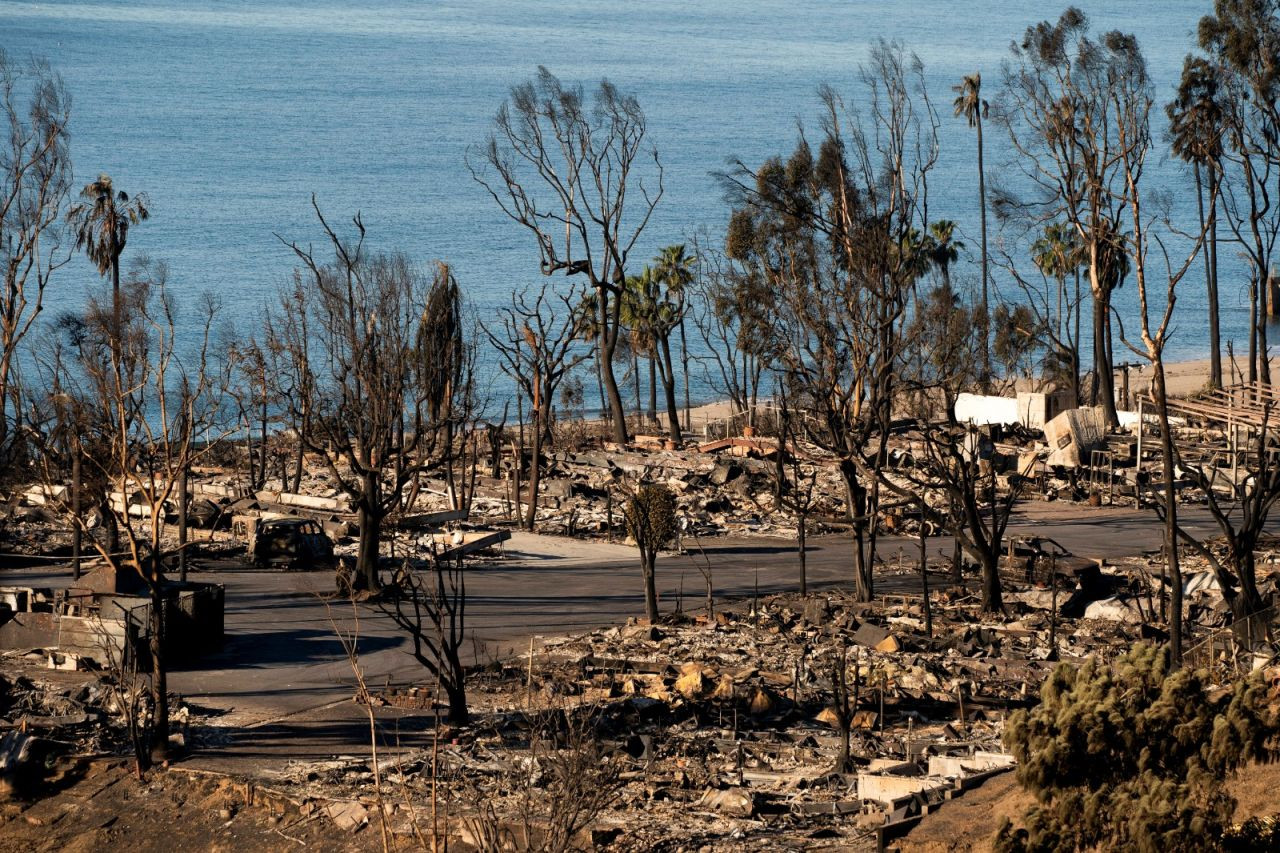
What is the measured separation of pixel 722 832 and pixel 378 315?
23387 millimetres

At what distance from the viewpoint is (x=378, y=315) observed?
38.7 metres

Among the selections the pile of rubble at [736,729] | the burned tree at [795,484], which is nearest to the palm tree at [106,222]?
the burned tree at [795,484]

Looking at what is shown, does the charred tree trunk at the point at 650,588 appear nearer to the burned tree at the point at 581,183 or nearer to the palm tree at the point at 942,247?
the burned tree at the point at 581,183

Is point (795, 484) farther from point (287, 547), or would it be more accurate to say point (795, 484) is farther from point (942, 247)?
point (942, 247)

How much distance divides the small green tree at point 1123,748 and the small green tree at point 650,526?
12401 millimetres

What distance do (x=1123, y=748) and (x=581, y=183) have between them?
11803cm

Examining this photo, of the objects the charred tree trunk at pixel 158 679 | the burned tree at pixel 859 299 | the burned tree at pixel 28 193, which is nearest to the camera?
the charred tree trunk at pixel 158 679

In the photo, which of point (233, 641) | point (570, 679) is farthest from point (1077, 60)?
point (233, 641)

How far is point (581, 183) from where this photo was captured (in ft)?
429

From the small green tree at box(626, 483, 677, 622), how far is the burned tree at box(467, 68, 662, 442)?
16.5m

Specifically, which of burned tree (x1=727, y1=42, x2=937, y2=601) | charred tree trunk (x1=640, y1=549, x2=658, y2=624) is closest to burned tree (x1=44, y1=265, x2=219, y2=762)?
charred tree trunk (x1=640, y1=549, x2=658, y2=624)

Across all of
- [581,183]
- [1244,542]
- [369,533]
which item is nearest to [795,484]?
[369,533]

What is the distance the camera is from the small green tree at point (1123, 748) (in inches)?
579

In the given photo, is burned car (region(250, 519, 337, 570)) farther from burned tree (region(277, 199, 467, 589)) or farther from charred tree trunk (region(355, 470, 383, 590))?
charred tree trunk (region(355, 470, 383, 590))
